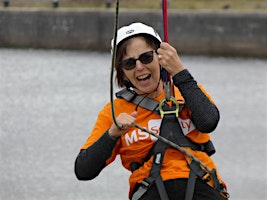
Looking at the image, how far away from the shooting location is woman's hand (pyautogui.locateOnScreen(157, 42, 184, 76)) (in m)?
3.78

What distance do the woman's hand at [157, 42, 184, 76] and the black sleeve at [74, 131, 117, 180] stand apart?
1.29 feet

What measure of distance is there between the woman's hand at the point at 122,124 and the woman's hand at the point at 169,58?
24 centimetres

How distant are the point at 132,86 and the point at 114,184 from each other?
4782mm

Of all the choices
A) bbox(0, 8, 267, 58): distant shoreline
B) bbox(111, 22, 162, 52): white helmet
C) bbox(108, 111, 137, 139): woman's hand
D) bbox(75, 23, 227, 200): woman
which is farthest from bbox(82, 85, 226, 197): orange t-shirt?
bbox(0, 8, 267, 58): distant shoreline

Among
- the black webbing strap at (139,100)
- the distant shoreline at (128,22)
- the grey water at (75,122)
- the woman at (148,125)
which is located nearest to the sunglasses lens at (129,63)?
the woman at (148,125)

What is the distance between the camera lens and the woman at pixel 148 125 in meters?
3.83

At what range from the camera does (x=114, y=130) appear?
12.4ft

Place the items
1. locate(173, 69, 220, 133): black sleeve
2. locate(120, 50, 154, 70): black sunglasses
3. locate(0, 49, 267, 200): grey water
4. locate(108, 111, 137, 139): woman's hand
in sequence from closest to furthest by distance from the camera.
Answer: locate(108, 111, 137, 139): woman's hand → locate(173, 69, 220, 133): black sleeve → locate(120, 50, 154, 70): black sunglasses → locate(0, 49, 267, 200): grey water

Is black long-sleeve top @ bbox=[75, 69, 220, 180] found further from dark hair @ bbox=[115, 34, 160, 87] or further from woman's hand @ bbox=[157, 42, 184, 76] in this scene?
dark hair @ bbox=[115, 34, 160, 87]

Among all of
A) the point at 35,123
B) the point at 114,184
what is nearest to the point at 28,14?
the point at 35,123

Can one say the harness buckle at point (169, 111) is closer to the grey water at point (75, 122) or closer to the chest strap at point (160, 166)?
the chest strap at point (160, 166)

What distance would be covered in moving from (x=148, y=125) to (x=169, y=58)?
352mm

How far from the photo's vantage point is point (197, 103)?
3820mm

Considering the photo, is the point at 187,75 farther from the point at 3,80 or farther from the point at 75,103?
the point at 3,80
